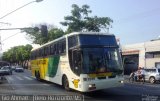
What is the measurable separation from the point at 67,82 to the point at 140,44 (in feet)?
112

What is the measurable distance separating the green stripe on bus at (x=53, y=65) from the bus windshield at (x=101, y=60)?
5.49 metres

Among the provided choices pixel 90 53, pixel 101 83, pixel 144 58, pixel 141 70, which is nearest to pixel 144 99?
pixel 101 83

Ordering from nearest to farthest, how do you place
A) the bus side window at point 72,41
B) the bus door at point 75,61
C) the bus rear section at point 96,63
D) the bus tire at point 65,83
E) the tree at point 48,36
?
1. the bus rear section at point 96,63
2. the bus door at point 75,61
3. the bus side window at point 72,41
4. the bus tire at point 65,83
5. the tree at point 48,36

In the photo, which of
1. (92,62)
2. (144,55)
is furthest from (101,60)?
(144,55)

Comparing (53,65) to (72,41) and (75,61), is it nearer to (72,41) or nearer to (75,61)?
(72,41)

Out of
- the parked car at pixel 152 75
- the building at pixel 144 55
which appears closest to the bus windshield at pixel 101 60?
the parked car at pixel 152 75

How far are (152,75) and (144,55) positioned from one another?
17531 mm

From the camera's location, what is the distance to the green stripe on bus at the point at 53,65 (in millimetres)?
24409

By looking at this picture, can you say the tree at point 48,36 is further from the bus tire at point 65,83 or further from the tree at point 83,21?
the bus tire at point 65,83

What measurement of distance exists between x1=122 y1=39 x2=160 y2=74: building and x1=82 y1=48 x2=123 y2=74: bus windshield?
30.3m

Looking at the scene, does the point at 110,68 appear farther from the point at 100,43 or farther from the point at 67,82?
the point at 67,82

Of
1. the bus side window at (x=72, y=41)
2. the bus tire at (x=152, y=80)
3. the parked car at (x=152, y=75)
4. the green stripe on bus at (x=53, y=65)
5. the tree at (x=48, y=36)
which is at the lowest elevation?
the bus tire at (x=152, y=80)

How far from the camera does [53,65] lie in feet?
83.3

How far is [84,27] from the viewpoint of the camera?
60.5 meters
